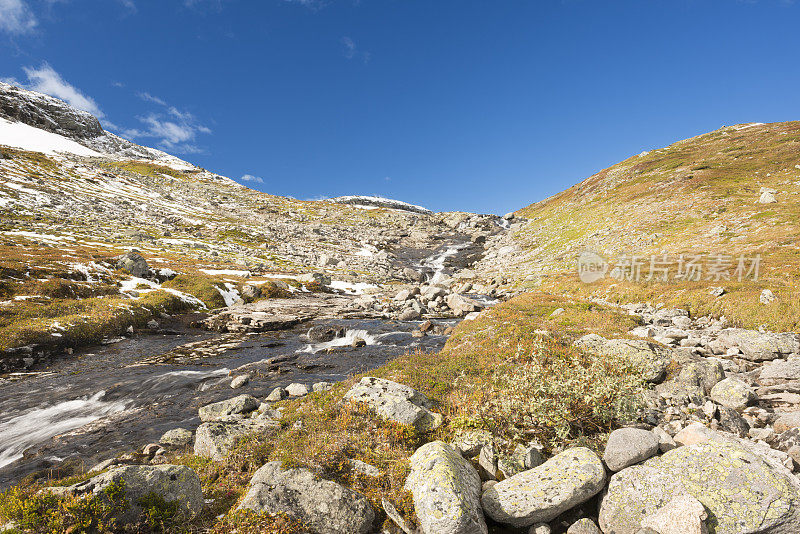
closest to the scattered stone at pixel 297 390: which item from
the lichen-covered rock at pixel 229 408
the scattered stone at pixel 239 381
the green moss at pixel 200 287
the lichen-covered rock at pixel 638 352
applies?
the lichen-covered rock at pixel 229 408

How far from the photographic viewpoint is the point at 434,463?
7.16 m

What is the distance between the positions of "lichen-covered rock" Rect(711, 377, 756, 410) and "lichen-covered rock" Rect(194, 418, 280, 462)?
14387 mm

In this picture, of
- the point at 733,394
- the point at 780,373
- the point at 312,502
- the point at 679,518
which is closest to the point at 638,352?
the point at 733,394

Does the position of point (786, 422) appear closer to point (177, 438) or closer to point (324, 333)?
point (177, 438)

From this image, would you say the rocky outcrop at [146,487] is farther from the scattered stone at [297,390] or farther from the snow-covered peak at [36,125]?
the snow-covered peak at [36,125]

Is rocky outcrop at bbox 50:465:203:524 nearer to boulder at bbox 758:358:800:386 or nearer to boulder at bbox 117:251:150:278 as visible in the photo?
boulder at bbox 758:358:800:386

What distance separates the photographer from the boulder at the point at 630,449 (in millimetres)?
7184

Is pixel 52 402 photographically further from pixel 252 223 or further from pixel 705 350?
pixel 252 223

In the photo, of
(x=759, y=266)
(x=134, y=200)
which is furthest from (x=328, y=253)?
(x=759, y=266)

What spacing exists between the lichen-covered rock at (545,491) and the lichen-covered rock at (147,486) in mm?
6263

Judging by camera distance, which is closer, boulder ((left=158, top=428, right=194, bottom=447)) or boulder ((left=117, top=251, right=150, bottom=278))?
boulder ((left=158, top=428, right=194, bottom=447))

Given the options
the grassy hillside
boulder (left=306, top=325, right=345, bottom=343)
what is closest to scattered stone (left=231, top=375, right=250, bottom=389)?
boulder (left=306, top=325, right=345, bottom=343)

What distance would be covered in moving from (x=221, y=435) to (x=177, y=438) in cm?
A: 441

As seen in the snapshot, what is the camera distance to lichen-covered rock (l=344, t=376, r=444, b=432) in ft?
33.5
